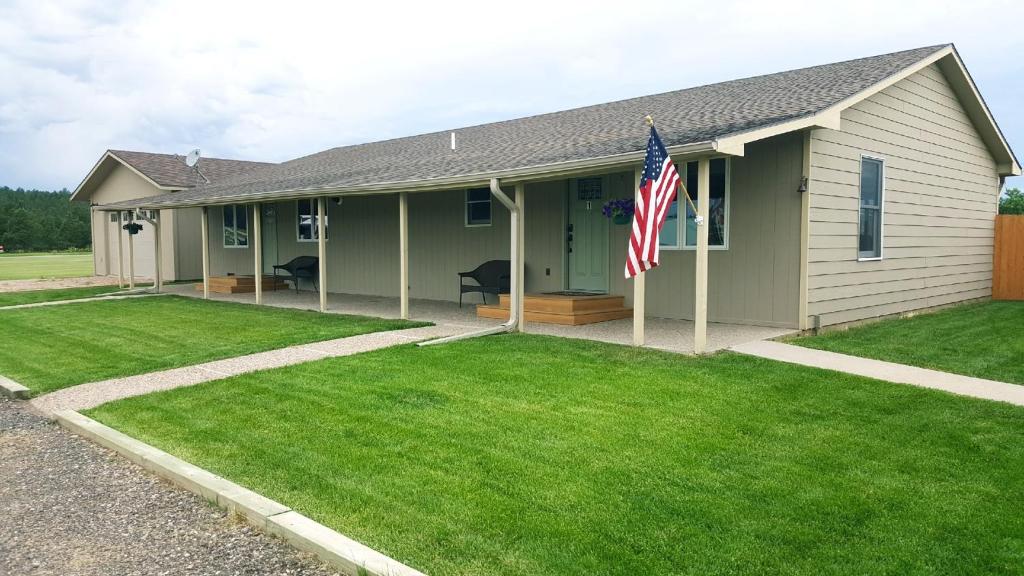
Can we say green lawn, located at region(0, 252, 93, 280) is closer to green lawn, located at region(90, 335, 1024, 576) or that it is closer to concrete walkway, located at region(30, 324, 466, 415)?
concrete walkway, located at region(30, 324, 466, 415)

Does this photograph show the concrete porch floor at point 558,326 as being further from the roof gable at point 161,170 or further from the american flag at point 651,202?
the roof gable at point 161,170

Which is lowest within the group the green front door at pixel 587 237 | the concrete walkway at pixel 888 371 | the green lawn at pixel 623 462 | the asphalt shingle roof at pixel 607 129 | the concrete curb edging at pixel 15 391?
the concrete curb edging at pixel 15 391

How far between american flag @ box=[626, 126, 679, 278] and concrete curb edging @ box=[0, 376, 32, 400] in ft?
19.3

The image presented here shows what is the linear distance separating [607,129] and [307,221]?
30.6 feet

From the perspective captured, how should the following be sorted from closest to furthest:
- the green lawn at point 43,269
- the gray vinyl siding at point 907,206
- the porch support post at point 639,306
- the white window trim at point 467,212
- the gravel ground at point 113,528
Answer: the gravel ground at point 113,528 → the porch support post at point 639,306 → the gray vinyl siding at point 907,206 → the white window trim at point 467,212 → the green lawn at point 43,269

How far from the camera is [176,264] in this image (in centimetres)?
2222

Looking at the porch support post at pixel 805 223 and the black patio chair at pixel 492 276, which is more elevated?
the porch support post at pixel 805 223

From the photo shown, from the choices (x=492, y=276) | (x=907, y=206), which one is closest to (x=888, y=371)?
(x=907, y=206)

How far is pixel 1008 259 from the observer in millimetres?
14242

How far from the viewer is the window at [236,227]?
20219 mm

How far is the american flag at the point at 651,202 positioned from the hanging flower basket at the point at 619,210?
3275 mm

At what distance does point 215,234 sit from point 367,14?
933 centimetres

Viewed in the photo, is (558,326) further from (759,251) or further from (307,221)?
(307,221)

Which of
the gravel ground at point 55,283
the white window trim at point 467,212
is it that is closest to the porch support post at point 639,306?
the white window trim at point 467,212
